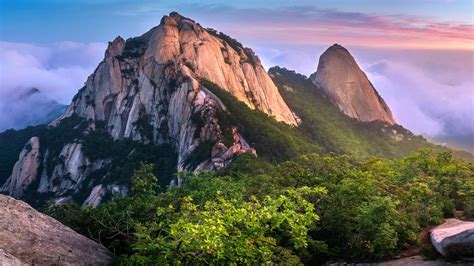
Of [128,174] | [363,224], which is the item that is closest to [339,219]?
[363,224]

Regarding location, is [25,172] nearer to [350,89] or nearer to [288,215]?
[350,89]

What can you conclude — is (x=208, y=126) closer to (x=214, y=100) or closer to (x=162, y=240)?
(x=214, y=100)

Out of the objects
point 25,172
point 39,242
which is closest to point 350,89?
point 25,172

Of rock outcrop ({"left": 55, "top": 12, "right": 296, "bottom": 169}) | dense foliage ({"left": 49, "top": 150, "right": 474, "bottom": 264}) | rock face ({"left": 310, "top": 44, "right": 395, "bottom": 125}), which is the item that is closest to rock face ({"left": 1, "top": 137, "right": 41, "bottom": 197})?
rock outcrop ({"left": 55, "top": 12, "right": 296, "bottom": 169})

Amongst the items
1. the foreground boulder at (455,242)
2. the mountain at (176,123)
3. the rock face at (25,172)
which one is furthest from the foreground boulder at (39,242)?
the rock face at (25,172)

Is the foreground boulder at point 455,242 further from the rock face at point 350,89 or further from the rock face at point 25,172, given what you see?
the rock face at point 350,89

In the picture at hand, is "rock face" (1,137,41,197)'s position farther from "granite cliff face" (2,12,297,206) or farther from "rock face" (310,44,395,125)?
"rock face" (310,44,395,125)
